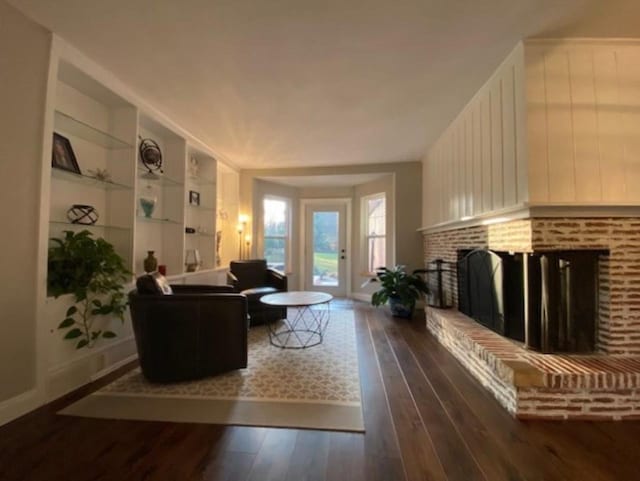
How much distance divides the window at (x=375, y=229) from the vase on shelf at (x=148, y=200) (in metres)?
3.79

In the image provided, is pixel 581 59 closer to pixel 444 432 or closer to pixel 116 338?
pixel 444 432

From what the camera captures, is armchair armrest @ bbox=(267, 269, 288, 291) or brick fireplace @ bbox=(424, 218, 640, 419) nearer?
brick fireplace @ bbox=(424, 218, 640, 419)

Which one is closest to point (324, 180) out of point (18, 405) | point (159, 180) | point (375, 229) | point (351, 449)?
point (375, 229)

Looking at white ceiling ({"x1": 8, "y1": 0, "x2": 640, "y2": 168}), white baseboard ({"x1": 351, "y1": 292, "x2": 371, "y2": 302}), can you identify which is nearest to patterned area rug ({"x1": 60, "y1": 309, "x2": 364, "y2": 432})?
white ceiling ({"x1": 8, "y1": 0, "x2": 640, "y2": 168})

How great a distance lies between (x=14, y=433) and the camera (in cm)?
174

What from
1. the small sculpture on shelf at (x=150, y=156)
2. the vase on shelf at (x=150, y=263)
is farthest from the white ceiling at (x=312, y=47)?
the vase on shelf at (x=150, y=263)

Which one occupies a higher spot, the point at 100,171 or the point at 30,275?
the point at 100,171

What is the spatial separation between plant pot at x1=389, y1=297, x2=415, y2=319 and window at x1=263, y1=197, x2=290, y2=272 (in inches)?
101

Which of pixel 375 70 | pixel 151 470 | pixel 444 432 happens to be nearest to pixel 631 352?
pixel 444 432

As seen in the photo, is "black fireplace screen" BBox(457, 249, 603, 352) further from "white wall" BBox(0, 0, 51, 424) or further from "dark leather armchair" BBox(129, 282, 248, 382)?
"white wall" BBox(0, 0, 51, 424)

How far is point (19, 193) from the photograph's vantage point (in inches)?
76.4

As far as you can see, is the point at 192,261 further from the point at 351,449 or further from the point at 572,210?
the point at 572,210

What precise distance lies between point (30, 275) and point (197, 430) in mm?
1486

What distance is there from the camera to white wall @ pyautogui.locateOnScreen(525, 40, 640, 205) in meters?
2.16
